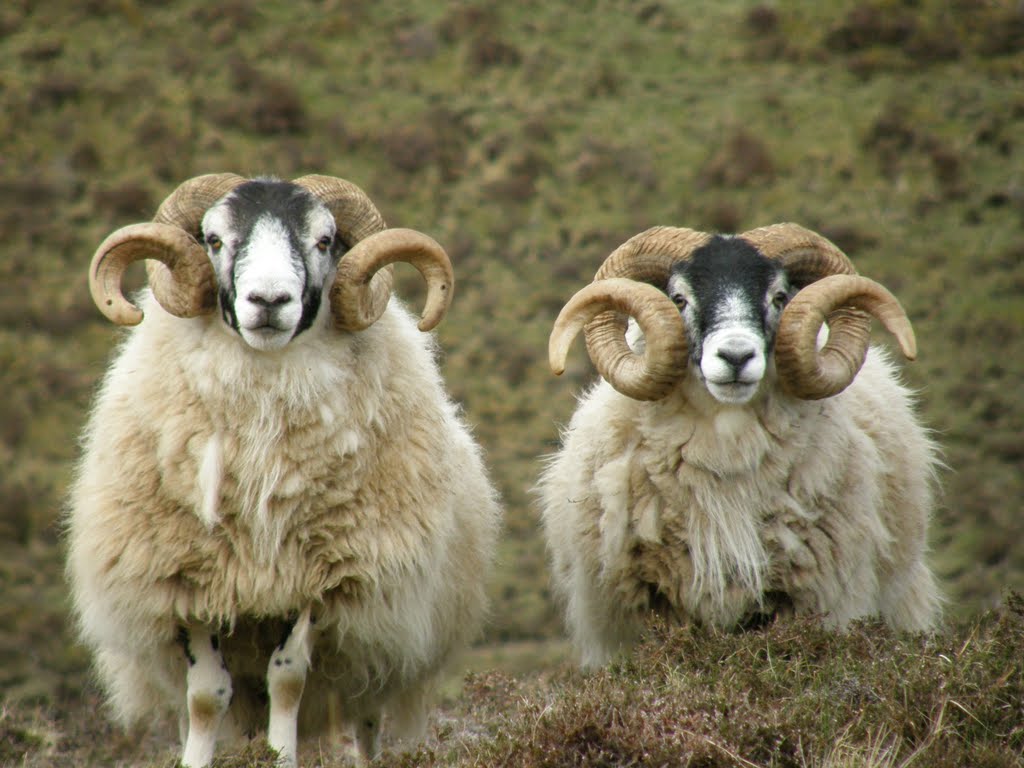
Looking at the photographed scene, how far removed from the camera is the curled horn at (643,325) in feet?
19.0

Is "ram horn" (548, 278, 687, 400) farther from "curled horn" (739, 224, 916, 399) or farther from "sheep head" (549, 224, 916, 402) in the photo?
"curled horn" (739, 224, 916, 399)

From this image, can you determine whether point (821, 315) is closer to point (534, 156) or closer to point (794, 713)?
point (794, 713)

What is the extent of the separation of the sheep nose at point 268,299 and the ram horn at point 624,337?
4.48 feet

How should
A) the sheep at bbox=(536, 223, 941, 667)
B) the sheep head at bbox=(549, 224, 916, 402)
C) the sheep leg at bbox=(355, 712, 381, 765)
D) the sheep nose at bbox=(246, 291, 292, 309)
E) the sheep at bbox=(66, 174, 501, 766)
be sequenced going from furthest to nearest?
the sheep leg at bbox=(355, 712, 381, 765)
the sheep at bbox=(536, 223, 941, 667)
the sheep head at bbox=(549, 224, 916, 402)
the sheep at bbox=(66, 174, 501, 766)
the sheep nose at bbox=(246, 291, 292, 309)

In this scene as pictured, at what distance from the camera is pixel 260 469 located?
545cm

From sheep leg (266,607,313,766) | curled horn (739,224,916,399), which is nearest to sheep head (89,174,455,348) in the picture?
sheep leg (266,607,313,766)

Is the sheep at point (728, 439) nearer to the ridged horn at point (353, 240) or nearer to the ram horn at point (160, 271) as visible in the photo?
the ridged horn at point (353, 240)

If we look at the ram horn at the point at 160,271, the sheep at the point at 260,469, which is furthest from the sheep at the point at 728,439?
the ram horn at the point at 160,271

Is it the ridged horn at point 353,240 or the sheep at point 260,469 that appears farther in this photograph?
the ridged horn at point 353,240

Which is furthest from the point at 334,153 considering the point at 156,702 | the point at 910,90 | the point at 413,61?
the point at 156,702

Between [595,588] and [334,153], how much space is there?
1489 centimetres

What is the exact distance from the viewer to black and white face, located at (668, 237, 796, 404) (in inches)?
218

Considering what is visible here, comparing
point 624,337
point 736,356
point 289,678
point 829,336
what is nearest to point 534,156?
point 624,337

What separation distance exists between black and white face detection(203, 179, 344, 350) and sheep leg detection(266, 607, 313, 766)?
4.61ft
